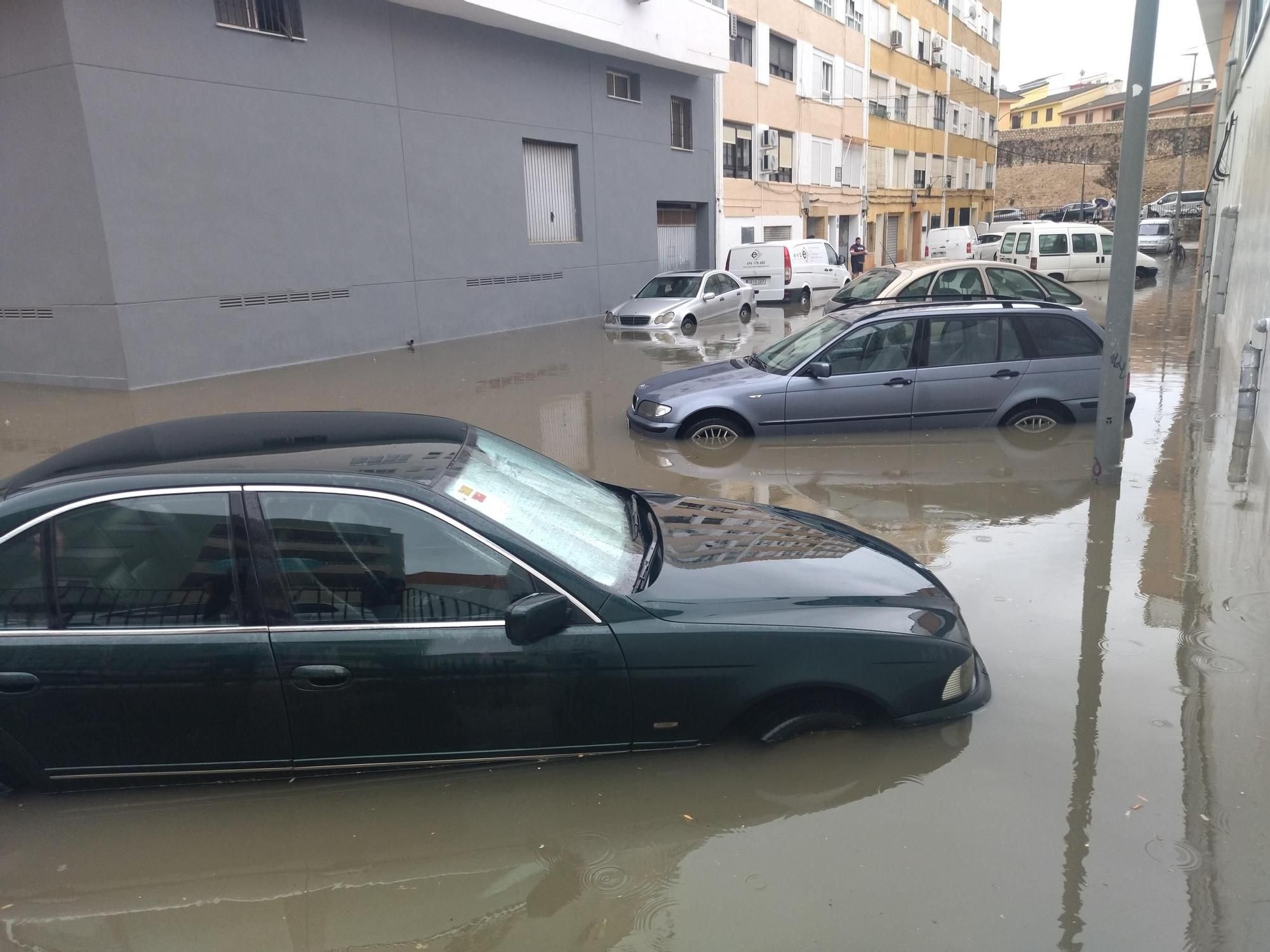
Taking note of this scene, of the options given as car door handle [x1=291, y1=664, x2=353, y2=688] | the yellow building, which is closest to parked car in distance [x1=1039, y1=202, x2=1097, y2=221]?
the yellow building

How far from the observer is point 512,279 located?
20484mm

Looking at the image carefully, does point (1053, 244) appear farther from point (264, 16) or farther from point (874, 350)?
point (264, 16)

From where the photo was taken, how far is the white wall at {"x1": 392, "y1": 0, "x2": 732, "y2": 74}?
17891 mm

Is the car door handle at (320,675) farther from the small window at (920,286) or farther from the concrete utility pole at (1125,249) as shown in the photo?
the small window at (920,286)

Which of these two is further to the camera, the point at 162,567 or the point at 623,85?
the point at 623,85

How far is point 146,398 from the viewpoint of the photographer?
1256 cm

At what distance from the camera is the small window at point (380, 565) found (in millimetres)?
3309

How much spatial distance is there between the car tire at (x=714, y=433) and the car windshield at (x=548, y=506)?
4.94 m

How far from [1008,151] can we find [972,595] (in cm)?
7202

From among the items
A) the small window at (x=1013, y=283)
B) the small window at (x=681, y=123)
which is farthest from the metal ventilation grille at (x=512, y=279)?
the small window at (x=1013, y=283)

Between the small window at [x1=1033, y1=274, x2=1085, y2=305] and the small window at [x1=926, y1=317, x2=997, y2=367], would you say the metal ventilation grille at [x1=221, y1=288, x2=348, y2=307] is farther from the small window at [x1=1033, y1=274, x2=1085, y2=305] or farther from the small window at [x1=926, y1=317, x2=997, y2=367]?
the small window at [x1=1033, y1=274, x2=1085, y2=305]

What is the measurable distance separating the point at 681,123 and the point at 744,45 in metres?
5.25

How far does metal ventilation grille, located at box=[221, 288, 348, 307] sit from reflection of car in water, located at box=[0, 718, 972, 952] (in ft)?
40.1

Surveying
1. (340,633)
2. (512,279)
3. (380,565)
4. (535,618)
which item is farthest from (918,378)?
(512,279)
